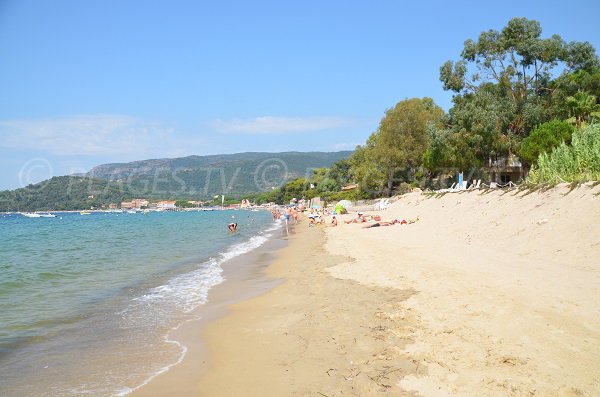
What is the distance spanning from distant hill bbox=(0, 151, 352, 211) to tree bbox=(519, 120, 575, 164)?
97.8m

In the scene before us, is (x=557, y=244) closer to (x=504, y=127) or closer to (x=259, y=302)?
(x=259, y=302)

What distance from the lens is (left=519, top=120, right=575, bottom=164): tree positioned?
27062 mm

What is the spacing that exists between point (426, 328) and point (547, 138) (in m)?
26.1

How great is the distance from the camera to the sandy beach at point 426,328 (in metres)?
4.29

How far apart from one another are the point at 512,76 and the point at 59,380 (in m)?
37.2

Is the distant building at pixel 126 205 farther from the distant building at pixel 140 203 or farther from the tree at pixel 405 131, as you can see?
the tree at pixel 405 131

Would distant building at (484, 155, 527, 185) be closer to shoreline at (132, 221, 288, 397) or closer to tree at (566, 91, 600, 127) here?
tree at (566, 91, 600, 127)

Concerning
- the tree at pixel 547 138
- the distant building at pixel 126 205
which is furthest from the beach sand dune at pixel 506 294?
the distant building at pixel 126 205

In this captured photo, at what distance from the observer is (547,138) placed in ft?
89.3

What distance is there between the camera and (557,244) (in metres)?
10.6

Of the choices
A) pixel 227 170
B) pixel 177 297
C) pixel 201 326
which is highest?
pixel 227 170

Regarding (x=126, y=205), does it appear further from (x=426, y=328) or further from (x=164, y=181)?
(x=426, y=328)

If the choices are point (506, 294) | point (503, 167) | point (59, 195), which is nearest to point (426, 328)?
point (506, 294)

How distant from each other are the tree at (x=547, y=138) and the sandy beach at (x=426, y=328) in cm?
1675
